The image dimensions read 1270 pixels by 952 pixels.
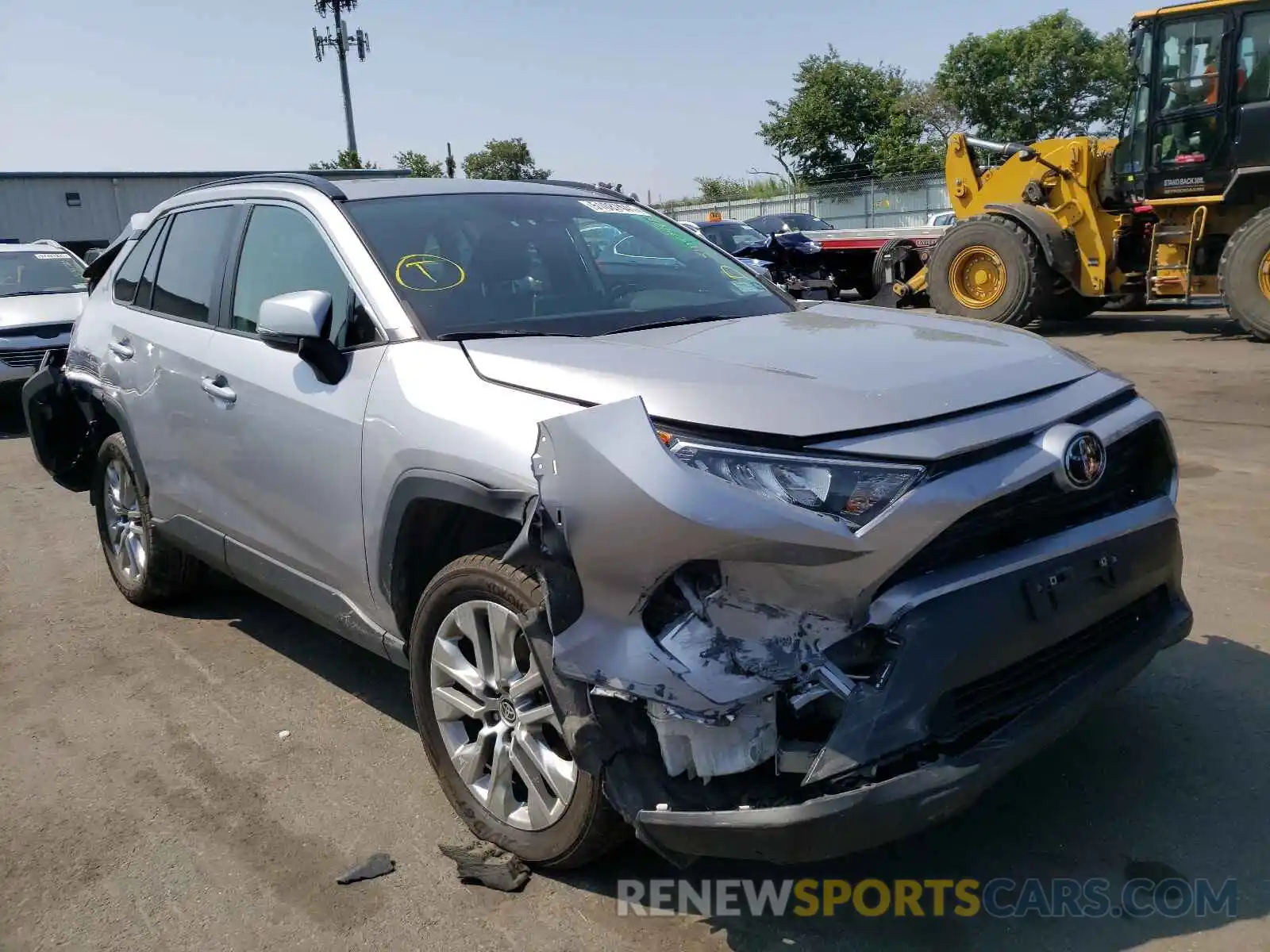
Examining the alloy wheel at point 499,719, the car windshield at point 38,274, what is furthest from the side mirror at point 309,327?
the car windshield at point 38,274

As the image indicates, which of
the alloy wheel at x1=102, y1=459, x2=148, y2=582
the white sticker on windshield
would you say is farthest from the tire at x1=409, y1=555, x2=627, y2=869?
the alloy wheel at x1=102, y1=459, x2=148, y2=582

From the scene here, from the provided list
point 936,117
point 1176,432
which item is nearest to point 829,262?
point 1176,432

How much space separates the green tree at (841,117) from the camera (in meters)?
51.3

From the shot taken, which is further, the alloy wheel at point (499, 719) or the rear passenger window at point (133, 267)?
the rear passenger window at point (133, 267)

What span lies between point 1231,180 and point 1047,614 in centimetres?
1096

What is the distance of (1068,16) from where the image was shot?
183ft

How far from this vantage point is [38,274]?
12305 mm

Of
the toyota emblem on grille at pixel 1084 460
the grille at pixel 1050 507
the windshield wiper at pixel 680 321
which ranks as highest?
the windshield wiper at pixel 680 321

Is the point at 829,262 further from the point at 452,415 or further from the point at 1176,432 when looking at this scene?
the point at 452,415

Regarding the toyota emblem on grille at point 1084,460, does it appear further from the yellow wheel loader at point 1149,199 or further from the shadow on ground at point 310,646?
the yellow wheel loader at point 1149,199

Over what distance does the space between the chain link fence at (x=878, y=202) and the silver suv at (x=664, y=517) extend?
3097 centimetres

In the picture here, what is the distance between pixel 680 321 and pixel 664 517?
1.42 metres

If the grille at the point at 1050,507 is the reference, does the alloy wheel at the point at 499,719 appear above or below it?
below

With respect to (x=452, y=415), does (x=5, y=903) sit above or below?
below
